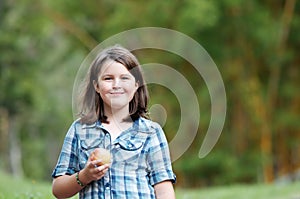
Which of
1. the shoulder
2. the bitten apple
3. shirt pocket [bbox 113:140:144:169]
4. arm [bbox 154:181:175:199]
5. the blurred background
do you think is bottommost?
arm [bbox 154:181:175:199]

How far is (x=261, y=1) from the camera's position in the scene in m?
18.6

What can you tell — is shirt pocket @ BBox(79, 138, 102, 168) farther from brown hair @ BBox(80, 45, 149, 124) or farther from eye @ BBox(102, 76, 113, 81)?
eye @ BBox(102, 76, 113, 81)

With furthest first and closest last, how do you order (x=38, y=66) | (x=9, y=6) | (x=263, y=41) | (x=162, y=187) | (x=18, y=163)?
(x=18, y=163)
(x=38, y=66)
(x=9, y=6)
(x=263, y=41)
(x=162, y=187)

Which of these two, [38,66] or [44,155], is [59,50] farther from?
[44,155]

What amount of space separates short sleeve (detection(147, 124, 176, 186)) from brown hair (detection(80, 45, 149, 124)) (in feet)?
0.64

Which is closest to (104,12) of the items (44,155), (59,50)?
(59,50)

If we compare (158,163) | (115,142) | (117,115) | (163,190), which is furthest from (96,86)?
(163,190)

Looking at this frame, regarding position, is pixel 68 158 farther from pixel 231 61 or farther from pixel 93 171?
pixel 231 61

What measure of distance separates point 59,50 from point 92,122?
27549 mm

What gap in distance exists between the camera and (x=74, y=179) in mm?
3023

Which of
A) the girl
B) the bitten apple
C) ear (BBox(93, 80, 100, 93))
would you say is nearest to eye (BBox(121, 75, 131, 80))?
the girl

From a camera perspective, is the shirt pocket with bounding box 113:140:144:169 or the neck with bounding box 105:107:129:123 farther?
the neck with bounding box 105:107:129:123

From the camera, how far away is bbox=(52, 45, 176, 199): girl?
3080 mm

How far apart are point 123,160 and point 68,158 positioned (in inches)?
9.6
